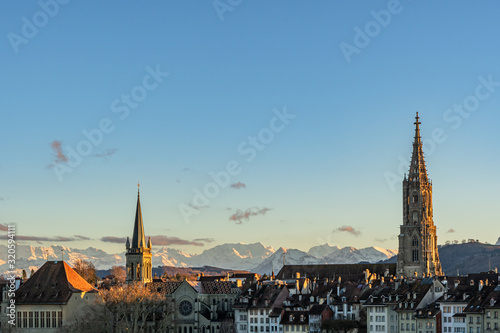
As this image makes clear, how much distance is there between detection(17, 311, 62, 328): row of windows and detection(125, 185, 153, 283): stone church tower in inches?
2150

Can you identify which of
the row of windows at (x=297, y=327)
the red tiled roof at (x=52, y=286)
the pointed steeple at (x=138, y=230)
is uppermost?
the pointed steeple at (x=138, y=230)

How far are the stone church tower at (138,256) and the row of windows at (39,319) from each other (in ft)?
179

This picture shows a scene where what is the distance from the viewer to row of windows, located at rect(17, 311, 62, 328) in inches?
5177

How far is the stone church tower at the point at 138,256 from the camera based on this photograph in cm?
18912

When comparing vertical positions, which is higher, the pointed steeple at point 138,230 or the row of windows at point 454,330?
the pointed steeple at point 138,230

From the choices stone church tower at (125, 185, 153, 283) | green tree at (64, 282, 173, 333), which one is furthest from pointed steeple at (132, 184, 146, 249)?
green tree at (64, 282, 173, 333)

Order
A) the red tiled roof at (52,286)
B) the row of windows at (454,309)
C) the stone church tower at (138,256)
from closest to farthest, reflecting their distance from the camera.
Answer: the row of windows at (454,309)
the red tiled roof at (52,286)
the stone church tower at (138,256)

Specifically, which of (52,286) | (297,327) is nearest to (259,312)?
(297,327)

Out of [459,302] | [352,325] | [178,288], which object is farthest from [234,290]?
[459,302]

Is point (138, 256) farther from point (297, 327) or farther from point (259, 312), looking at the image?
point (297, 327)

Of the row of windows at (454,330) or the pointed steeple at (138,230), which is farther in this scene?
the pointed steeple at (138,230)

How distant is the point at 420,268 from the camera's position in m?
197

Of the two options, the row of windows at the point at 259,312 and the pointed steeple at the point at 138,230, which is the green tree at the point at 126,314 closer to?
the row of windows at the point at 259,312

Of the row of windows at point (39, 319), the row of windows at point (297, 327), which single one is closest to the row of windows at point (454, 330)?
the row of windows at point (297, 327)
